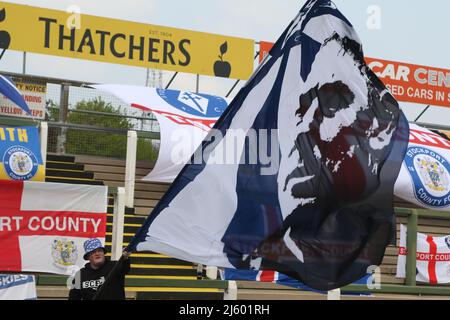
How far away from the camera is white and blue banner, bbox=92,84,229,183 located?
49.6ft

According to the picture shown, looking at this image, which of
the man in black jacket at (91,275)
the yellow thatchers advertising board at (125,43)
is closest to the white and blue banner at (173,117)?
the yellow thatchers advertising board at (125,43)

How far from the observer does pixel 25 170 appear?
12484 mm

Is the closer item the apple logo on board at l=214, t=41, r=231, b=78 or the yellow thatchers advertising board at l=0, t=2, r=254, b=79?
the yellow thatchers advertising board at l=0, t=2, r=254, b=79

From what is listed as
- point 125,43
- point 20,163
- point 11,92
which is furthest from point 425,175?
point 20,163

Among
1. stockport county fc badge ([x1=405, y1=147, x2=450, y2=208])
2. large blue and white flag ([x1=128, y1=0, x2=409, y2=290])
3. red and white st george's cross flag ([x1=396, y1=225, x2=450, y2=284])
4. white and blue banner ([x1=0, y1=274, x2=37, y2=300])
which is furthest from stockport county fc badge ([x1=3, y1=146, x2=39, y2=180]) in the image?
stockport county fc badge ([x1=405, y1=147, x2=450, y2=208])

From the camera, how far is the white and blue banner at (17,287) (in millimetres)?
9164

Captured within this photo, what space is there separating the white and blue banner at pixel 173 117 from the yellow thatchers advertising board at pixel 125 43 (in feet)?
7.77

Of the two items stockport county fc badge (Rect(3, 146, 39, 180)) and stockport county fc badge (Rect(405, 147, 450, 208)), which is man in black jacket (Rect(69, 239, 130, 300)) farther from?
stockport county fc badge (Rect(405, 147, 450, 208))

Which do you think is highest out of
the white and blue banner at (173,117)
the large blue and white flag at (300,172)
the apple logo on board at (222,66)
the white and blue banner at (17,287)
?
the apple logo on board at (222,66)

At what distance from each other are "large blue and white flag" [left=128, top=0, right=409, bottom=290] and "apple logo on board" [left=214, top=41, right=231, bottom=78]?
14.1 meters

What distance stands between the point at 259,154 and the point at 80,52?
43.4ft

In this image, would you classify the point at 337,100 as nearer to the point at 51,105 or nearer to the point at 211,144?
the point at 211,144

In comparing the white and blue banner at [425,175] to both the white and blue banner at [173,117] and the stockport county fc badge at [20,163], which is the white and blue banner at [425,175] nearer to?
the white and blue banner at [173,117]
